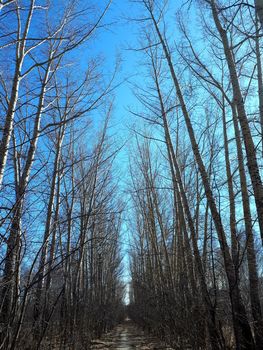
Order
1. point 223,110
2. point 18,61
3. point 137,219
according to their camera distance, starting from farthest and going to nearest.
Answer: point 137,219 < point 223,110 < point 18,61

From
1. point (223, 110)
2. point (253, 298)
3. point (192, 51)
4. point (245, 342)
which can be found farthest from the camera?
point (223, 110)

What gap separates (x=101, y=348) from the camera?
33.7 feet

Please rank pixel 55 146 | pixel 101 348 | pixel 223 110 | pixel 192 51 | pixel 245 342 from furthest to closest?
pixel 101 348 → pixel 223 110 → pixel 55 146 → pixel 192 51 → pixel 245 342

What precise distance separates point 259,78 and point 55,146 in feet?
16.9

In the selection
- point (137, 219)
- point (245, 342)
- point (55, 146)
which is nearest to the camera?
point (245, 342)

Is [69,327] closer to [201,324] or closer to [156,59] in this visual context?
[201,324]

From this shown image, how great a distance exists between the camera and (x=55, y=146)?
793cm

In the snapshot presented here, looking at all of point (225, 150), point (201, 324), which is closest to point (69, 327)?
point (201, 324)

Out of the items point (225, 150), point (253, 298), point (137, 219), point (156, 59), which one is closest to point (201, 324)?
point (253, 298)

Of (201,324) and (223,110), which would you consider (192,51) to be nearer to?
(223,110)

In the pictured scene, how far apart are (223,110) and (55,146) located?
477 centimetres

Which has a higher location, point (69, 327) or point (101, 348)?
point (69, 327)

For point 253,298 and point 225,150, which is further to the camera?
point 225,150

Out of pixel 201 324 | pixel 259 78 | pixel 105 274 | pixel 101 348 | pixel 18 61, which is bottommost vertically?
pixel 101 348
